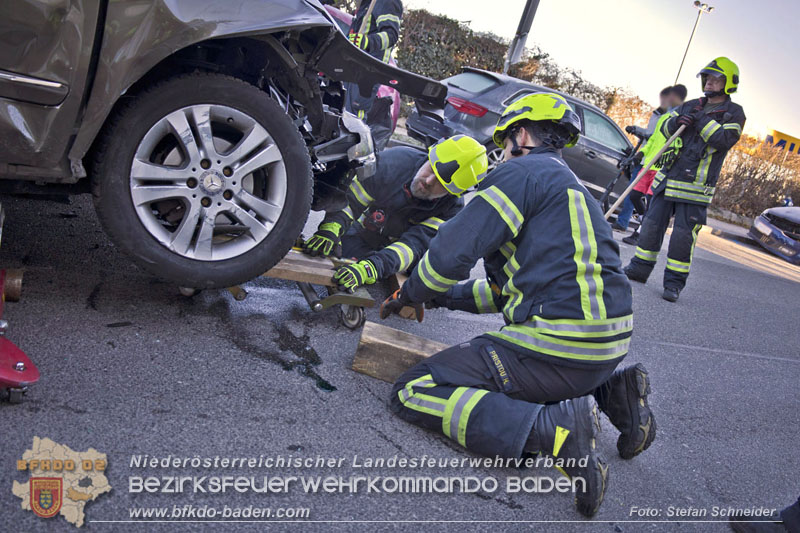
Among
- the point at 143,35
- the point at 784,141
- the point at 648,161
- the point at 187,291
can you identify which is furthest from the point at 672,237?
the point at 784,141

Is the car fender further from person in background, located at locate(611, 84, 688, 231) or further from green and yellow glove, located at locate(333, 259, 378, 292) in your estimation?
person in background, located at locate(611, 84, 688, 231)

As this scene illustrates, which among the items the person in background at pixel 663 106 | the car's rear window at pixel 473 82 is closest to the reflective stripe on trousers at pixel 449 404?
the car's rear window at pixel 473 82

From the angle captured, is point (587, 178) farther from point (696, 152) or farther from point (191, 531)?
point (191, 531)

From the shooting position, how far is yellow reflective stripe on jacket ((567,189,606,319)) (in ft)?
8.52

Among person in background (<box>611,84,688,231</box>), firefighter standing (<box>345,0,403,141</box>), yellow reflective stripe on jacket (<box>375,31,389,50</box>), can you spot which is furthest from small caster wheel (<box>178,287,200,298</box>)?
person in background (<box>611,84,688,231</box>)

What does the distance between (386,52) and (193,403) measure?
502cm

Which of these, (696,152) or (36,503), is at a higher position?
(696,152)

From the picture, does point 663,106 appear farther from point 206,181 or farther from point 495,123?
point 206,181

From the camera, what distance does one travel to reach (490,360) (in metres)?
2.68

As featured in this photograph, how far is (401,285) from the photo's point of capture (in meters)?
3.74

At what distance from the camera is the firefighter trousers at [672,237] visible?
241 inches

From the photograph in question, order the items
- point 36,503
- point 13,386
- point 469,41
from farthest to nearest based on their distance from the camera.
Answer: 1. point 469,41
2. point 13,386
3. point 36,503

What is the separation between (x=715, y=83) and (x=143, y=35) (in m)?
5.37

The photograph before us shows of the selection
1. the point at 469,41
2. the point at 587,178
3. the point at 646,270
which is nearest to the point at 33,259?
the point at 646,270
